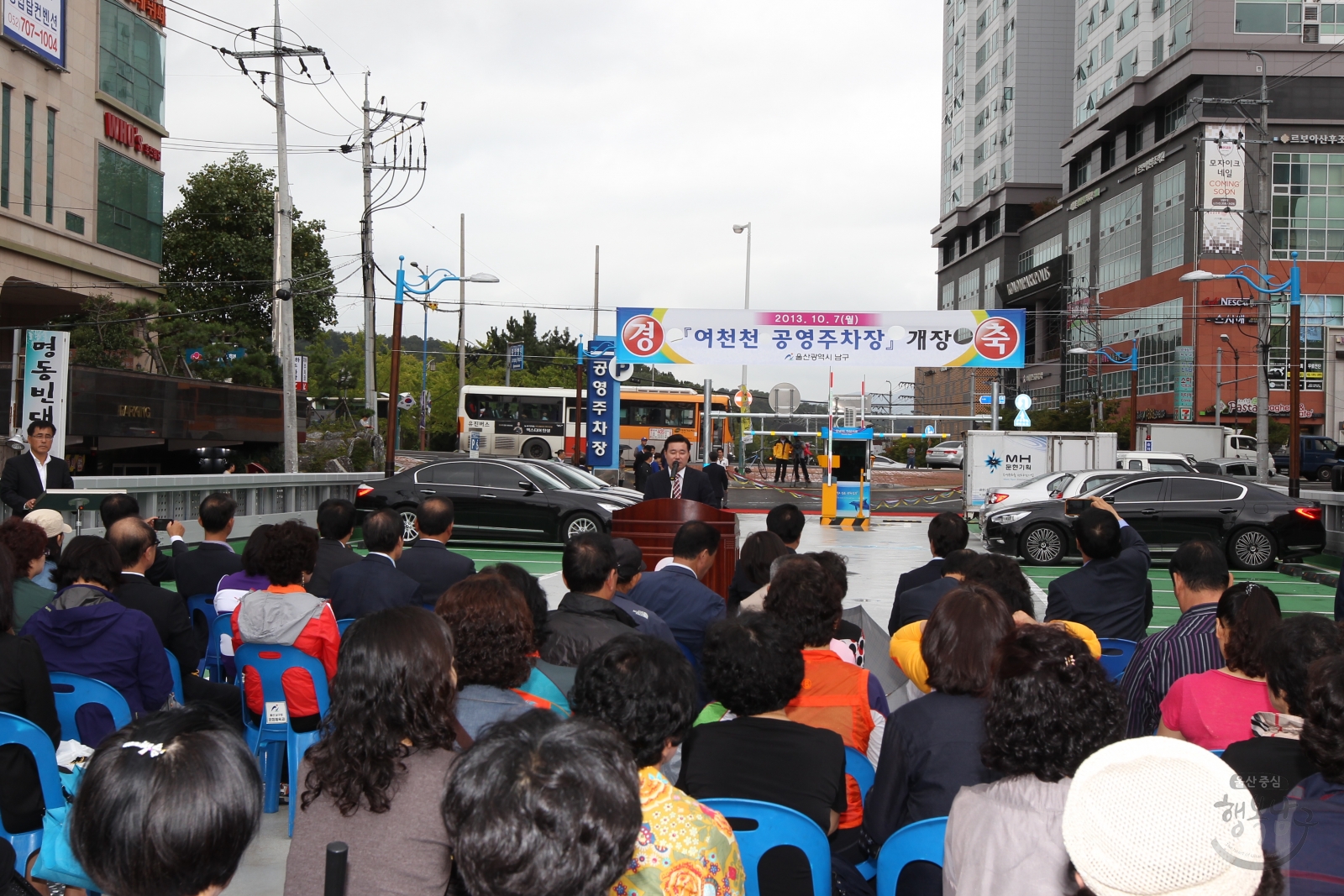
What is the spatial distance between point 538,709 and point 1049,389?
7643cm

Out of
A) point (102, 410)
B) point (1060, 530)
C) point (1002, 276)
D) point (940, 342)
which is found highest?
point (1002, 276)

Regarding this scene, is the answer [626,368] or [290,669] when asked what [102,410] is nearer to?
[626,368]

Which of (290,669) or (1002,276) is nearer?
(290,669)

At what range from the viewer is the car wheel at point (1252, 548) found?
50.5 ft

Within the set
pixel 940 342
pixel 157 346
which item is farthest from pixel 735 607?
pixel 157 346

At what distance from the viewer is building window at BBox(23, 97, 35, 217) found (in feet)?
79.0

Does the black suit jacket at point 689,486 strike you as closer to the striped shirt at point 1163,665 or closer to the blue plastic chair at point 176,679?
the blue plastic chair at point 176,679

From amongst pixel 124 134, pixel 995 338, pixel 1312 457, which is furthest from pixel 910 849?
pixel 1312 457

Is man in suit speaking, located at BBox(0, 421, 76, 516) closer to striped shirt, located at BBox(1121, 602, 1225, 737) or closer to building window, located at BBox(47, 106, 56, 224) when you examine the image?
striped shirt, located at BBox(1121, 602, 1225, 737)

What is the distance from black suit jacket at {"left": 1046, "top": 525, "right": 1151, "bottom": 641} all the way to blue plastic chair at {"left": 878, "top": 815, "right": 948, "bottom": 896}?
315 centimetres

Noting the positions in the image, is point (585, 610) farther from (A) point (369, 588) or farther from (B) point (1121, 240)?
(B) point (1121, 240)

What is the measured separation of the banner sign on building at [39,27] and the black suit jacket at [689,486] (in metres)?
20.9

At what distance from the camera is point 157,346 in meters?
25.6

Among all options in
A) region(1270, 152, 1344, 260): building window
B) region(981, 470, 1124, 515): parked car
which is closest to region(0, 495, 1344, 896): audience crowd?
region(981, 470, 1124, 515): parked car
